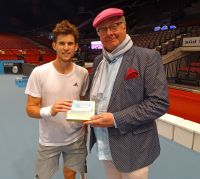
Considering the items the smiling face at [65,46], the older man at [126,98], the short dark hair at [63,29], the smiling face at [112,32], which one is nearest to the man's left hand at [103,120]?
the older man at [126,98]

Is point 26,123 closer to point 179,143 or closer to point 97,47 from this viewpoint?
point 179,143

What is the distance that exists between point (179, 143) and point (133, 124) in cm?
198

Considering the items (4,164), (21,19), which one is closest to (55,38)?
(4,164)

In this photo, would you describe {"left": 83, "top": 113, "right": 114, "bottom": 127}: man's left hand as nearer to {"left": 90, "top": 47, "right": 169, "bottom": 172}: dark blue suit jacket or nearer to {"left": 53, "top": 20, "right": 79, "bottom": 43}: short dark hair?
{"left": 90, "top": 47, "right": 169, "bottom": 172}: dark blue suit jacket

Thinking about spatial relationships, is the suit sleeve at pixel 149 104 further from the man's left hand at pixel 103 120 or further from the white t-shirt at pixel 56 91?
the white t-shirt at pixel 56 91

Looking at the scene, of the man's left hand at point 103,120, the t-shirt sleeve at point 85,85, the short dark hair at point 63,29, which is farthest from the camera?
the t-shirt sleeve at point 85,85

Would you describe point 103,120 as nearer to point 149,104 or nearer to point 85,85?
point 149,104

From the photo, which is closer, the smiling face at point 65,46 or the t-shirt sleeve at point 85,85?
the smiling face at point 65,46

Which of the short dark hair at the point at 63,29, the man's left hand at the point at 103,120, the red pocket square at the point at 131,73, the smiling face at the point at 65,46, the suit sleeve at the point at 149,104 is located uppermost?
the short dark hair at the point at 63,29

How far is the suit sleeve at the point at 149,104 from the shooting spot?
1.06 metres

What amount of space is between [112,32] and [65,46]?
34 centimetres

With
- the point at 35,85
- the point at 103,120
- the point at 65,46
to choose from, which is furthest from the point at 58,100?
the point at 103,120

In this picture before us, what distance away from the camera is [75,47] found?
138cm

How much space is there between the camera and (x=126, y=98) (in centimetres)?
111
